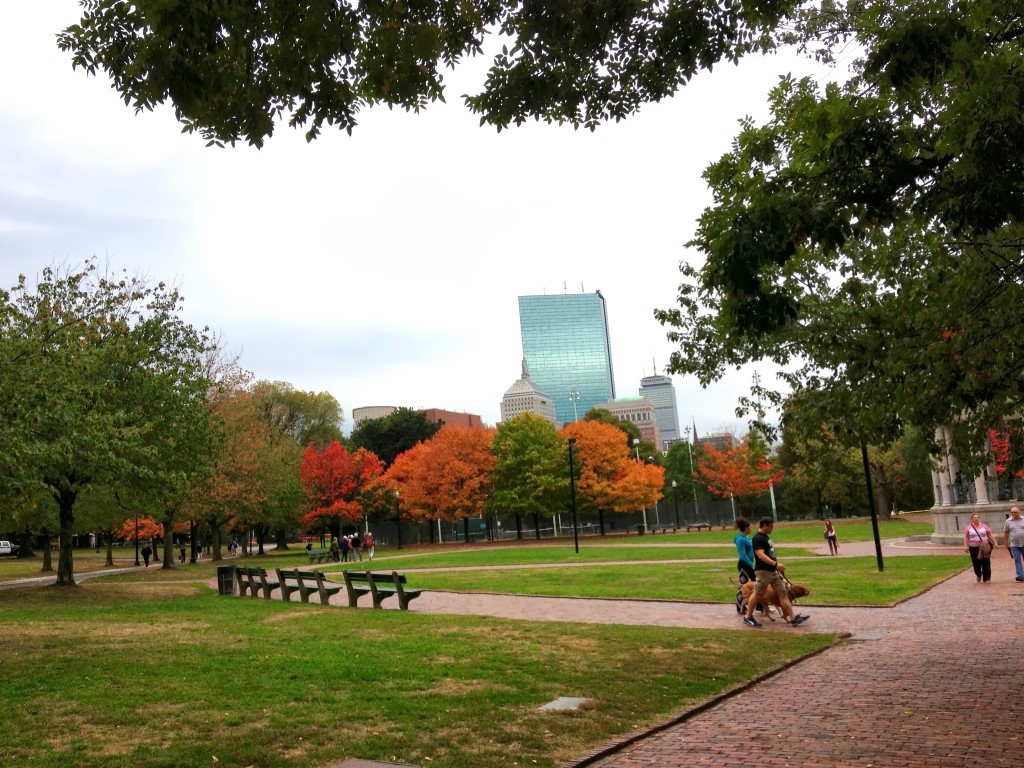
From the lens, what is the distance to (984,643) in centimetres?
1068

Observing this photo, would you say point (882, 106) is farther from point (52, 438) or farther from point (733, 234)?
point (52, 438)

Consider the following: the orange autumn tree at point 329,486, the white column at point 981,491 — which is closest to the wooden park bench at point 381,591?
the white column at point 981,491

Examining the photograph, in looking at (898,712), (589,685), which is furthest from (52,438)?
(898,712)

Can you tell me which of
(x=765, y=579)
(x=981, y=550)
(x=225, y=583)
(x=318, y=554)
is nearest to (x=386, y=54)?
(x=765, y=579)

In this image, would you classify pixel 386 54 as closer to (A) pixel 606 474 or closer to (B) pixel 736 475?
(A) pixel 606 474

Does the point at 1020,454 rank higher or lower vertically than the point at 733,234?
lower

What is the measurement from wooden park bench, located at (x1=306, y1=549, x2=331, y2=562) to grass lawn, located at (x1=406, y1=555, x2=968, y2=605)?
1420 centimetres

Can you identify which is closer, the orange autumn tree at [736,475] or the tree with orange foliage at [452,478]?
the tree with orange foliage at [452,478]

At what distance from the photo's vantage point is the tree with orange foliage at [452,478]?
198ft

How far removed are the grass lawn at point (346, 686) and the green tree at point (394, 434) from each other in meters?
68.8

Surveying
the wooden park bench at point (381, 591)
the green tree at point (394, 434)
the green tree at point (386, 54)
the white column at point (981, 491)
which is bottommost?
the wooden park bench at point (381, 591)

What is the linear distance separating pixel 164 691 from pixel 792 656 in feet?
23.8

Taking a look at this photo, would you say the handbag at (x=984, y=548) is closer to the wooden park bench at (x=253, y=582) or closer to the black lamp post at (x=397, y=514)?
the wooden park bench at (x=253, y=582)

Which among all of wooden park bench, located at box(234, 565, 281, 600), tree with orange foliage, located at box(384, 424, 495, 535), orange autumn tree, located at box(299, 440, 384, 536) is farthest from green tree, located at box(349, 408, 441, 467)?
wooden park bench, located at box(234, 565, 281, 600)
